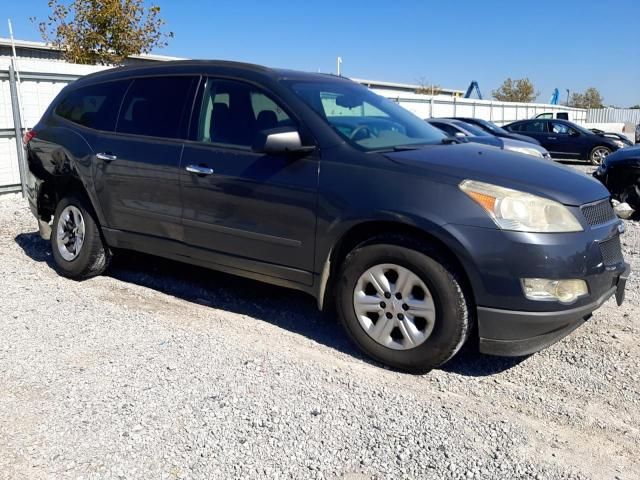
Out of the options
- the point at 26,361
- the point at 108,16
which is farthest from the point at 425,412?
the point at 108,16

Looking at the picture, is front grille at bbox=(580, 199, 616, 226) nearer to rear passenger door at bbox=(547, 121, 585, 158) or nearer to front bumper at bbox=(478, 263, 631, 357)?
front bumper at bbox=(478, 263, 631, 357)

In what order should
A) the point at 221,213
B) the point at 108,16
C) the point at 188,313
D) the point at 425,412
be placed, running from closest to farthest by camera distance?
the point at 425,412
the point at 221,213
the point at 188,313
the point at 108,16

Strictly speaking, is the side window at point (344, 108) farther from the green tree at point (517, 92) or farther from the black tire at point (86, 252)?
the green tree at point (517, 92)

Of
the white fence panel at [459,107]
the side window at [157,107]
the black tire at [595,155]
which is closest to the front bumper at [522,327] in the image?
the side window at [157,107]

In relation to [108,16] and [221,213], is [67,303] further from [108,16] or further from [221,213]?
[108,16]

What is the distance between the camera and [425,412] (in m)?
3.14

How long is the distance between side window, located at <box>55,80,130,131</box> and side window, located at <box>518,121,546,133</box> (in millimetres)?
16571

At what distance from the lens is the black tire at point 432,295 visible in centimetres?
333

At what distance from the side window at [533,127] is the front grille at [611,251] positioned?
16663 millimetres

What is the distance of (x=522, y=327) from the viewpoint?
3244 mm

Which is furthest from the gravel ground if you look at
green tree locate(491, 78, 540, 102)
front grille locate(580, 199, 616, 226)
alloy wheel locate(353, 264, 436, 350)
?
green tree locate(491, 78, 540, 102)

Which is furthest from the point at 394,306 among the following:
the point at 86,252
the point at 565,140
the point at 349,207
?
the point at 565,140

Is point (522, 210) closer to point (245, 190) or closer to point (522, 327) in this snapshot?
point (522, 327)

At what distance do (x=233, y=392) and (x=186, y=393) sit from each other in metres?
0.26
